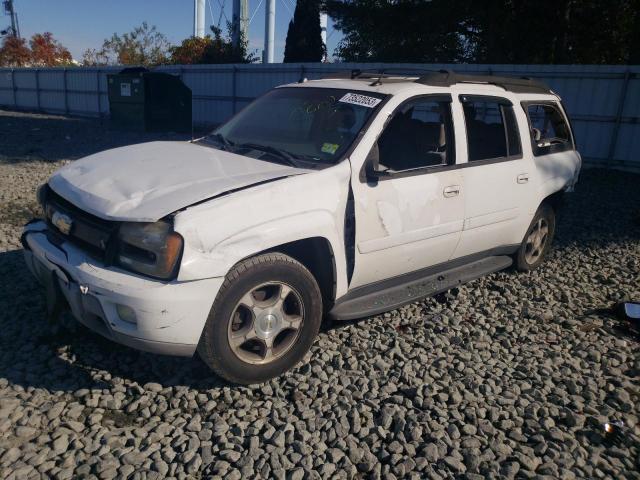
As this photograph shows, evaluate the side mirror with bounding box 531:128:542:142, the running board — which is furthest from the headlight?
the side mirror with bounding box 531:128:542:142

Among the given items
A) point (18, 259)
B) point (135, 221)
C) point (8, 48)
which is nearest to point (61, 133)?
point (18, 259)

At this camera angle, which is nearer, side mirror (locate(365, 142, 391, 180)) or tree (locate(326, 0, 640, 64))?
side mirror (locate(365, 142, 391, 180))

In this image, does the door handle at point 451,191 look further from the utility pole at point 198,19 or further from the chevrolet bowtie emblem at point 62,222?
the utility pole at point 198,19

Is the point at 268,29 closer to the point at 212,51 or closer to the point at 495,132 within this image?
the point at 212,51

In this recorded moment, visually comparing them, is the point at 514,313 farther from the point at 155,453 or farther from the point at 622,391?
the point at 155,453

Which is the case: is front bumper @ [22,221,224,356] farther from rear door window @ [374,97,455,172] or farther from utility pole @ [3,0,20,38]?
utility pole @ [3,0,20,38]

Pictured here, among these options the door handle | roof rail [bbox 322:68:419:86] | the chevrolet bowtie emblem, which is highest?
roof rail [bbox 322:68:419:86]

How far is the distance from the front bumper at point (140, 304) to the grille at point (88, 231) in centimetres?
8

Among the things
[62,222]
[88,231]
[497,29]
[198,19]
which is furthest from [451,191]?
[198,19]

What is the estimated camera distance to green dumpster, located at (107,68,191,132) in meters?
16.3

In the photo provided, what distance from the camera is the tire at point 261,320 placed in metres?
2.97

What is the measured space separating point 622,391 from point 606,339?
33.4 inches

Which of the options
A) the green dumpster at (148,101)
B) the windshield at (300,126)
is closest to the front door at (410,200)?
the windshield at (300,126)

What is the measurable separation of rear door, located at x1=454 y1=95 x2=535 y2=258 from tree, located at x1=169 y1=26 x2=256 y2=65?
74.2ft
